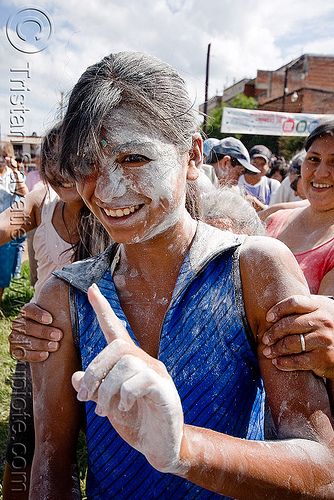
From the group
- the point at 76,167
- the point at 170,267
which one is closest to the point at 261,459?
the point at 170,267

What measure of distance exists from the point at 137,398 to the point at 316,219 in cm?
202

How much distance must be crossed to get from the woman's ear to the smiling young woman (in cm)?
109

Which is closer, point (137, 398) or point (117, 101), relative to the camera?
point (137, 398)

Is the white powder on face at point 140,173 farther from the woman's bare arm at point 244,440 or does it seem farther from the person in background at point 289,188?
the person in background at point 289,188

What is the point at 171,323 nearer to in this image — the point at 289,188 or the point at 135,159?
the point at 135,159

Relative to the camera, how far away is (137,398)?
83 centimetres

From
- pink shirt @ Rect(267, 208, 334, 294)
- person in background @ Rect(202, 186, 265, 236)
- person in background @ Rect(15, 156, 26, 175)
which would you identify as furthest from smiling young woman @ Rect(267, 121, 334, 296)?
person in background @ Rect(15, 156, 26, 175)

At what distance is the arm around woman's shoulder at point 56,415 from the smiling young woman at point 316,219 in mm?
1378

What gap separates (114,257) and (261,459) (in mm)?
815

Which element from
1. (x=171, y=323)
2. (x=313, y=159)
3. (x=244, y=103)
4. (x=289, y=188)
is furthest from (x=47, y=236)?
(x=244, y=103)

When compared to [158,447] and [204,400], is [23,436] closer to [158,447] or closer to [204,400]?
[204,400]

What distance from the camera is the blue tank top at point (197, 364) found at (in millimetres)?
1204

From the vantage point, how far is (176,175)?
133 centimetres

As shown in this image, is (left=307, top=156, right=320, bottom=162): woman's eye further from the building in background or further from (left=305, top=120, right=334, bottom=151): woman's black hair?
the building in background
